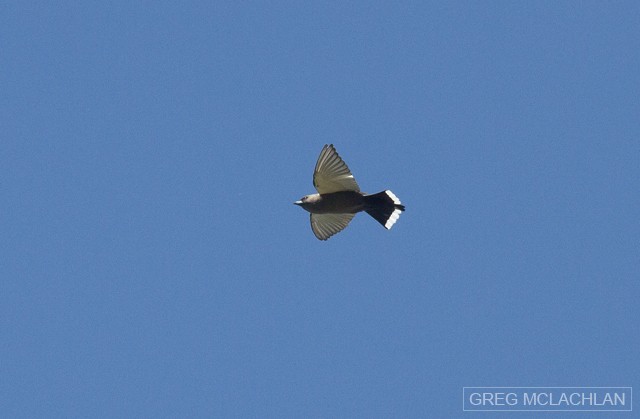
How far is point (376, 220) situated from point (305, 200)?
5.09ft

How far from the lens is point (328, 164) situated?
21469 millimetres

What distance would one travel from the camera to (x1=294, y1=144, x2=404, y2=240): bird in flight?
21.5 meters

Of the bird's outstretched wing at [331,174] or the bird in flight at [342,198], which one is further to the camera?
the bird in flight at [342,198]

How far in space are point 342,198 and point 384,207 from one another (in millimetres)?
909

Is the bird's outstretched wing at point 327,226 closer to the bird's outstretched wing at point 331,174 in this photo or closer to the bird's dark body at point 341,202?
the bird's dark body at point 341,202

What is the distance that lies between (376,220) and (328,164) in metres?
1.85

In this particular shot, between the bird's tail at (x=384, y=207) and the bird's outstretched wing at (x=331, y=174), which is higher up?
the bird's outstretched wing at (x=331, y=174)

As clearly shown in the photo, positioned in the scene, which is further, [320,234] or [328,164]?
[320,234]

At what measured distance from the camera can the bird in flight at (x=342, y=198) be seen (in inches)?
848

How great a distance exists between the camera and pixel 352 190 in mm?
22078

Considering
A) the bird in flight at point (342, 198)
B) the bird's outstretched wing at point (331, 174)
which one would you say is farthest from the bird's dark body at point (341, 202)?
the bird's outstretched wing at point (331, 174)

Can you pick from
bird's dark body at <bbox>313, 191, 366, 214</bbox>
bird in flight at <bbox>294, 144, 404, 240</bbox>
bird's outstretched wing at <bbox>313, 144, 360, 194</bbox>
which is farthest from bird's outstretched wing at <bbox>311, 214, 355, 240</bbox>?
bird's outstretched wing at <bbox>313, 144, 360, 194</bbox>

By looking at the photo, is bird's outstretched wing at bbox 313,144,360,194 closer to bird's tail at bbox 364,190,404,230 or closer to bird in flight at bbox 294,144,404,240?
bird in flight at bbox 294,144,404,240

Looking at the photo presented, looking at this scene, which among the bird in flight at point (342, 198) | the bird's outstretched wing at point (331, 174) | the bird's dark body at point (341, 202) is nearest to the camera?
the bird's outstretched wing at point (331, 174)
